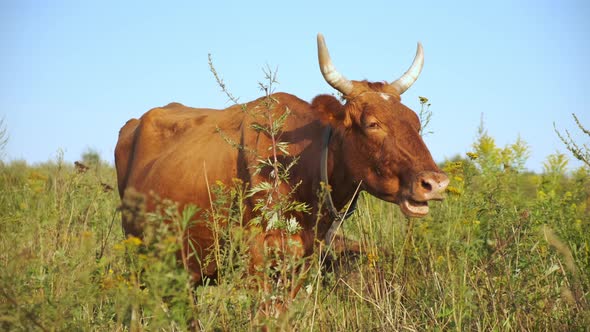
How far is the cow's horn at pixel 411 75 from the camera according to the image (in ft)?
17.5

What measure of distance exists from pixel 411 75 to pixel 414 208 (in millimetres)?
1515

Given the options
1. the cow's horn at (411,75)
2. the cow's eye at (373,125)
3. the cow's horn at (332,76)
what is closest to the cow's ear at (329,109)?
the cow's horn at (332,76)

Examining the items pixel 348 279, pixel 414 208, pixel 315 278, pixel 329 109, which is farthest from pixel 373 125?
pixel 348 279

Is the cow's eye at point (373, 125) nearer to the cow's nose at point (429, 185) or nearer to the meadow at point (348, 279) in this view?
the cow's nose at point (429, 185)

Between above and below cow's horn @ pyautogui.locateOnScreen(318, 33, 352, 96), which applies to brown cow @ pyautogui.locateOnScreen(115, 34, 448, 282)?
below

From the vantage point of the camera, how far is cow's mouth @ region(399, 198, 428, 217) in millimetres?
4348

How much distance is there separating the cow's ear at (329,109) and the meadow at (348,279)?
83cm

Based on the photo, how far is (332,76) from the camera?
16.3 feet

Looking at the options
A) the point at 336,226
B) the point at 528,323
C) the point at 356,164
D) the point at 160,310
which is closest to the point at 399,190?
the point at 356,164

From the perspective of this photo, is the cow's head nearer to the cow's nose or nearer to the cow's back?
the cow's nose

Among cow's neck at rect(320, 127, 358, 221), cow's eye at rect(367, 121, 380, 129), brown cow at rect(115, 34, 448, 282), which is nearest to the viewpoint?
brown cow at rect(115, 34, 448, 282)

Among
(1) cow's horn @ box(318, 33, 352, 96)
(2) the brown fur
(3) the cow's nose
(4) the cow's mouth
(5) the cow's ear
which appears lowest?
(4) the cow's mouth

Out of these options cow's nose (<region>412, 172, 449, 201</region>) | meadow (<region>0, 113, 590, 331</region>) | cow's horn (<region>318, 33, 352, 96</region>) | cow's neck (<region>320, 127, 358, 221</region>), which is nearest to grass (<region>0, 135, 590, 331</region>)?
meadow (<region>0, 113, 590, 331</region>)

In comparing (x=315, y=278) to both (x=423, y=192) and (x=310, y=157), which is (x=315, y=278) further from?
(x=310, y=157)
